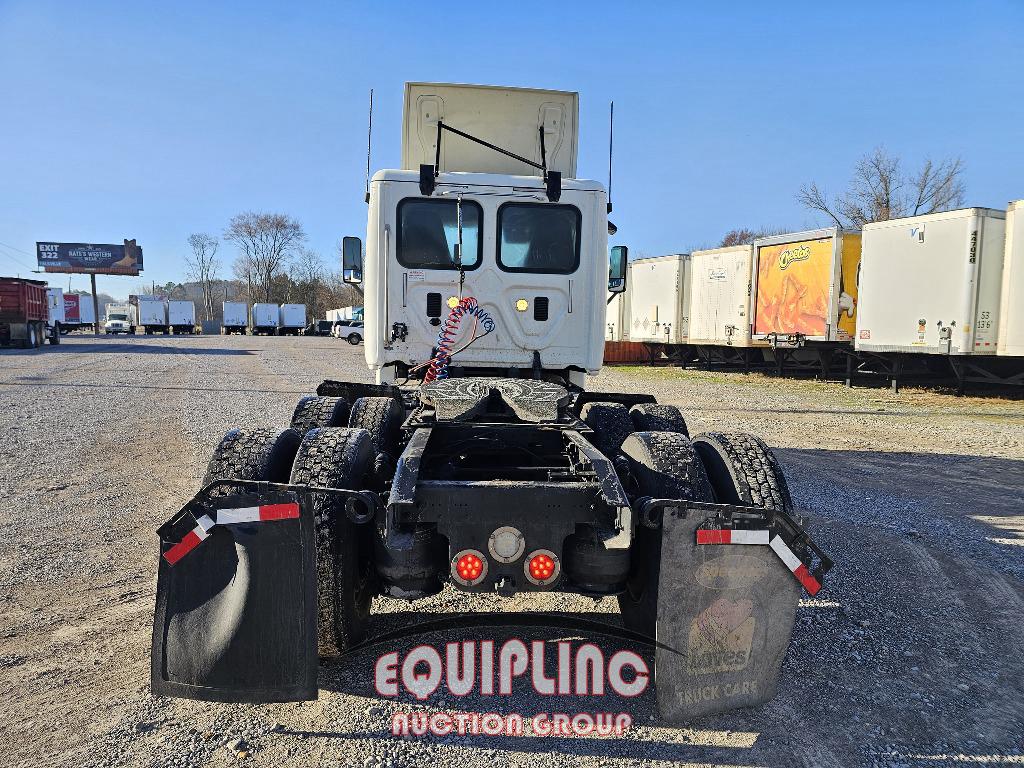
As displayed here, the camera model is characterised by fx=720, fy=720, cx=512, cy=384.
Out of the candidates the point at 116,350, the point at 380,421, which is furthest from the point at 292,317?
the point at 380,421

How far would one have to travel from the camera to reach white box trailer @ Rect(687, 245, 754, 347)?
68.7 feet

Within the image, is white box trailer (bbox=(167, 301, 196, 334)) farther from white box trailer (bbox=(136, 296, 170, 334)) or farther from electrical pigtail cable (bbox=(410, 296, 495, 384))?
electrical pigtail cable (bbox=(410, 296, 495, 384))

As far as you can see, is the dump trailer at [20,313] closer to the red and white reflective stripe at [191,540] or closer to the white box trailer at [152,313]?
the white box trailer at [152,313]

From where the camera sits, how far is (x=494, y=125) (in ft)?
22.4

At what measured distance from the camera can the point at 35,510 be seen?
20.2ft

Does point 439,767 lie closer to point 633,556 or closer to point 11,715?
point 633,556

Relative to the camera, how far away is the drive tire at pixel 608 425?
450cm

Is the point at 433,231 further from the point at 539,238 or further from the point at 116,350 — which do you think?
the point at 116,350

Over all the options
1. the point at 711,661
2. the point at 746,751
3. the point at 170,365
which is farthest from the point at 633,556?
the point at 170,365

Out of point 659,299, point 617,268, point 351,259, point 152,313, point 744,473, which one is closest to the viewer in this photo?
point 744,473

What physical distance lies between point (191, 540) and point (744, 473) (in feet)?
8.43

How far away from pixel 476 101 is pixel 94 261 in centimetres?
10293

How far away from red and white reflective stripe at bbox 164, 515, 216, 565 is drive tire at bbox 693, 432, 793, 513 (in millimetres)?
2339

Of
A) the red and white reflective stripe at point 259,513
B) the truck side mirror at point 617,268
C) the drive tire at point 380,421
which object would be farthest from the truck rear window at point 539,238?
the red and white reflective stripe at point 259,513
